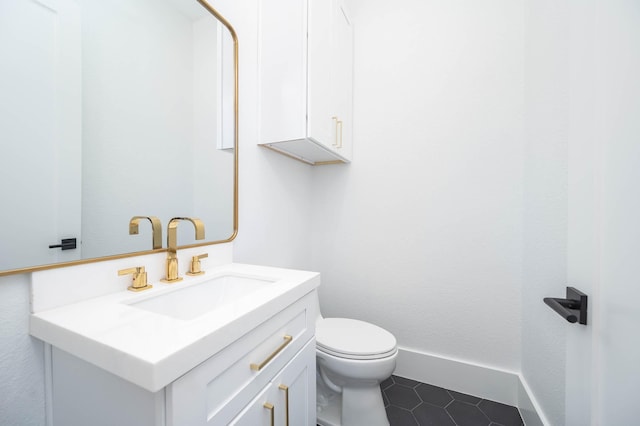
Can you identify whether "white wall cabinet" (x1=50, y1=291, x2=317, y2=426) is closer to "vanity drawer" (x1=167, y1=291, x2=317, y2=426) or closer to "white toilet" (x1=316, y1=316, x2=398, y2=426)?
"vanity drawer" (x1=167, y1=291, x2=317, y2=426)

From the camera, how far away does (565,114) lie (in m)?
0.94

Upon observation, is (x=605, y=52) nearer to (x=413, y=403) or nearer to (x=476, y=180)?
(x=476, y=180)

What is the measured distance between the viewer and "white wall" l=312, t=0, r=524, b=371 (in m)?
1.41

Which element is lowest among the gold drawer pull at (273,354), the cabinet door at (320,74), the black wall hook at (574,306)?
the gold drawer pull at (273,354)

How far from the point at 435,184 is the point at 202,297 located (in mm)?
1404

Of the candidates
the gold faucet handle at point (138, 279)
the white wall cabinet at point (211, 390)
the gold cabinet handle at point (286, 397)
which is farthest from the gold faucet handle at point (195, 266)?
the gold cabinet handle at point (286, 397)

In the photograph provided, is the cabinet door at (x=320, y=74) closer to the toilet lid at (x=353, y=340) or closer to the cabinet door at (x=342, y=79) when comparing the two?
the cabinet door at (x=342, y=79)

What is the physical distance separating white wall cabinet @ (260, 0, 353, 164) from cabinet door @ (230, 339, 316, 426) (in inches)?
37.0

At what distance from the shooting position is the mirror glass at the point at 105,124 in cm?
57

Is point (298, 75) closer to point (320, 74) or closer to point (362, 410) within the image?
point (320, 74)

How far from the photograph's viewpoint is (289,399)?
2.53ft

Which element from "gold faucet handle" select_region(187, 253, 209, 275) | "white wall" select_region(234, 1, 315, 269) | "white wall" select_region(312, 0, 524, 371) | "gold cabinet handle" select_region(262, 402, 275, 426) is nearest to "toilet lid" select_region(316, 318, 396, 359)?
"white wall" select_region(312, 0, 524, 371)

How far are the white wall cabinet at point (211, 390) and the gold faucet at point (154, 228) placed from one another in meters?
0.33

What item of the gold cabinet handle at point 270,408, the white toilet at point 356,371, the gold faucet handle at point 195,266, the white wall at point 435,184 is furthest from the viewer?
the white wall at point 435,184
